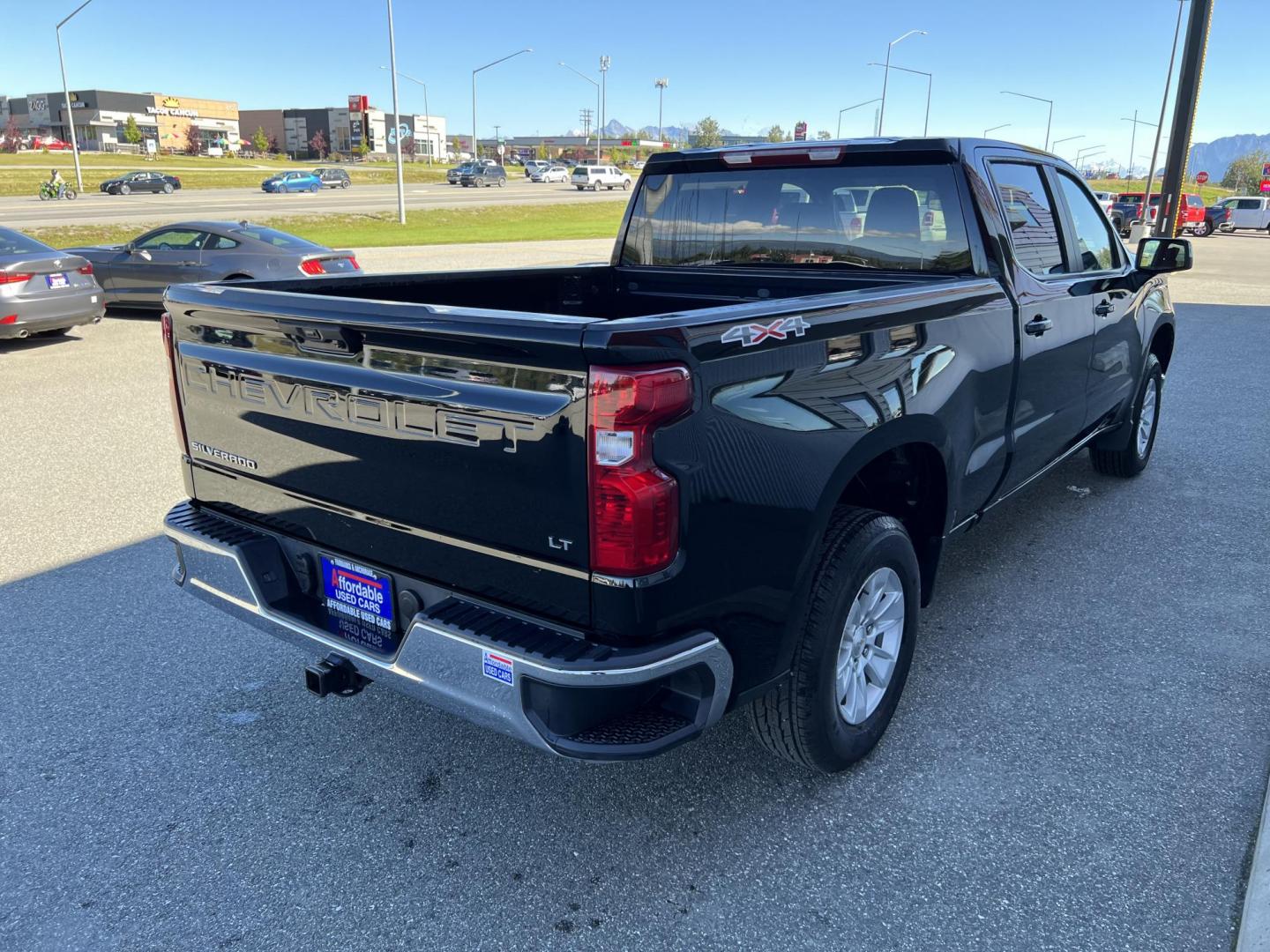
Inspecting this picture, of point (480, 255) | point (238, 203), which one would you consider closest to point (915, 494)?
point (480, 255)

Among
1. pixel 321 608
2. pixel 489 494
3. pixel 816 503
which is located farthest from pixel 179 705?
pixel 816 503

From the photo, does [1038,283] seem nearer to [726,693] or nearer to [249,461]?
[726,693]

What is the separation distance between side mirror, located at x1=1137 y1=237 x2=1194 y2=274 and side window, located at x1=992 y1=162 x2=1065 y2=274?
44.7 inches

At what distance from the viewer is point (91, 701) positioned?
3.52 m

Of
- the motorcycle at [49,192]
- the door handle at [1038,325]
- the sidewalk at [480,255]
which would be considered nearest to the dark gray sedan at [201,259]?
the sidewalk at [480,255]

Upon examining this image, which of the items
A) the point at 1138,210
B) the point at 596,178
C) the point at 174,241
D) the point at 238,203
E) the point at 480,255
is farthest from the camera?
the point at 596,178

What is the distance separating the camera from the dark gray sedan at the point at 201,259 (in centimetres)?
1236

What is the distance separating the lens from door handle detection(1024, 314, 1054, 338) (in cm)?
387

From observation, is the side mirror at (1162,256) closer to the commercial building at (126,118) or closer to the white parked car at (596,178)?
the white parked car at (596,178)

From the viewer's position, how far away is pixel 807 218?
13.1ft

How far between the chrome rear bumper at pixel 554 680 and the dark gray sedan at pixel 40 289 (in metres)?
9.33

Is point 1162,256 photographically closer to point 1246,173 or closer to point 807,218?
point 807,218

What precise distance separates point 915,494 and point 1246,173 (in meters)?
120

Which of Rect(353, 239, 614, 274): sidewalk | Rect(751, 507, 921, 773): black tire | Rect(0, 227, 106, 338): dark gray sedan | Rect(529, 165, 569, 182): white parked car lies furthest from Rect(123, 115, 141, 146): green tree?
Rect(751, 507, 921, 773): black tire
